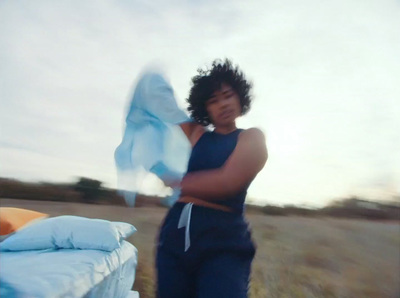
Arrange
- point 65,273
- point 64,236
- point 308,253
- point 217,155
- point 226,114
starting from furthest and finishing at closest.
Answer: point 308,253
point 64,236
point 65,273
point 226,114
point 217,155

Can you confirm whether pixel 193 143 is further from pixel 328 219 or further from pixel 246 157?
pixel 328 219

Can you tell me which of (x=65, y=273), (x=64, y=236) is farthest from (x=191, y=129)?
(x=64, y=236)

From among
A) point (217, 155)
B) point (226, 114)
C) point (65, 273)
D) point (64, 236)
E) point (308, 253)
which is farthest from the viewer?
point (308, 253)

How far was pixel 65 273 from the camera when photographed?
1.45m

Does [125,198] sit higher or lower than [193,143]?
lower

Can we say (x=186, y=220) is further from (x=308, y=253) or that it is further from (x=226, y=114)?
(x=308, y=253)

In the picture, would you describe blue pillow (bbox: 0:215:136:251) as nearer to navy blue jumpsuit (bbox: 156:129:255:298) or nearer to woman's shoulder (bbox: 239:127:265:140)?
navy blue jumpsuit (bbox: 156:129:255:298)

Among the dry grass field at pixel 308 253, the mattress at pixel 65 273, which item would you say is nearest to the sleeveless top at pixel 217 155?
the mattress at pixel 65 273

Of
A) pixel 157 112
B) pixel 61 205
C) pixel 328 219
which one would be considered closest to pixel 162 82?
pixel 157 112

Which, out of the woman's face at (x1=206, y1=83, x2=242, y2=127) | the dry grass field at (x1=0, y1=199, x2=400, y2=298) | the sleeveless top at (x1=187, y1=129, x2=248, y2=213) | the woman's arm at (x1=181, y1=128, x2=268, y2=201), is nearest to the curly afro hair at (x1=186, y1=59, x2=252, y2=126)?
the woman's face at (x1=206, y1=83, x2=242, y2=127)

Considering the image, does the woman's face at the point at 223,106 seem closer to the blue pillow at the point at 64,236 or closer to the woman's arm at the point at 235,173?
the woman's arm at the point at 235,173

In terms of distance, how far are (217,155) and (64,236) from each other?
1.27 metres

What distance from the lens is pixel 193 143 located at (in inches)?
48.3

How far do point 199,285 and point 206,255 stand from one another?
69mm
